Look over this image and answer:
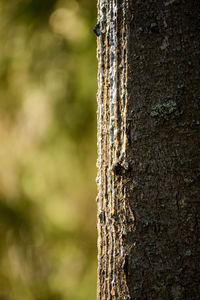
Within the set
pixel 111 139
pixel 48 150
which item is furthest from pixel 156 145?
pixel 48 150

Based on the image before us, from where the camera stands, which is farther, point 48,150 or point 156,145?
point 48,150

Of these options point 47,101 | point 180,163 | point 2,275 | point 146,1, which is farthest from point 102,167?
point 2,275

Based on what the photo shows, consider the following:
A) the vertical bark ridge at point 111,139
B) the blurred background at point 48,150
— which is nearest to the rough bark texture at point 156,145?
the vertical bark ridge at point 111,139

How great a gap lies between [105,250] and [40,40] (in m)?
1.77

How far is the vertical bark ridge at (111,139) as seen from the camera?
2.44ft

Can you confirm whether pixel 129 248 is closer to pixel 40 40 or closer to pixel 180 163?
pixel 180 163

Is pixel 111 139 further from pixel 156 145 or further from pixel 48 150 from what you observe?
pixel 48 150

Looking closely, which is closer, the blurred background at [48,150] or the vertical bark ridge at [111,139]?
the vertical bark ridge at [111,139]

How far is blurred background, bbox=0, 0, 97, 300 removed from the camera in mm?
2213

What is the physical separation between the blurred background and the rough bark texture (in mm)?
1451

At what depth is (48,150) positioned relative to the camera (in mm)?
2326

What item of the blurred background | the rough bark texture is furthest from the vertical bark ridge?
the blurred background

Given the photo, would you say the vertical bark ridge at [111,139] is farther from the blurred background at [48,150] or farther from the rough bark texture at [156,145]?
the blurred background at [48,150]

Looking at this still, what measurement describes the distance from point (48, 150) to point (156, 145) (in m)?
1.67
